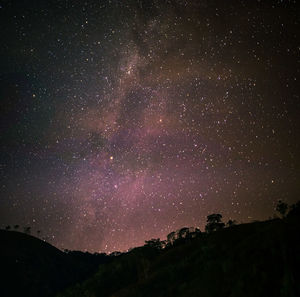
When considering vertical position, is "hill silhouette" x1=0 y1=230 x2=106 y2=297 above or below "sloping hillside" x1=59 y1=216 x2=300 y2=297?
above

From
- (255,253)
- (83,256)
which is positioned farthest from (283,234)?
(83,256)

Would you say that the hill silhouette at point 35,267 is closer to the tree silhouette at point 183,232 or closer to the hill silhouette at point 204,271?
the hill silhouette at point 204,271

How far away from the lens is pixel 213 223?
118062 millimetres

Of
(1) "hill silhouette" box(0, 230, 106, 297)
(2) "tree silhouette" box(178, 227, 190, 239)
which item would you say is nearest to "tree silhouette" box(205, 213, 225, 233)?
(2) "tree silhouette" box(178, 227, 190, 239)

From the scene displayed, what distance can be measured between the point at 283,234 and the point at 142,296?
32.8 metres

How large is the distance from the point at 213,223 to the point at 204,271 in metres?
67.7

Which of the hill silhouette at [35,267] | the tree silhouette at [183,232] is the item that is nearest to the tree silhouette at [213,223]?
the tree silhouette at [183,232]

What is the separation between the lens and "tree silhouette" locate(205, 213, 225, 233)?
116556mm

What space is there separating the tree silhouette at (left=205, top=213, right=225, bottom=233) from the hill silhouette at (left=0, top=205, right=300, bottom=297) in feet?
40.2

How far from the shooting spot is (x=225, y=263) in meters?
47.6

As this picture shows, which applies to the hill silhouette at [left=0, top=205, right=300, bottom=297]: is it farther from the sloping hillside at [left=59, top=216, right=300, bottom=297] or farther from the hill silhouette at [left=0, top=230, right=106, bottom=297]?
the hill silhouette at [left=0, top=230, right=106, bottom=297]

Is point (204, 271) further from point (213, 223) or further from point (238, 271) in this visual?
point (213, 223)

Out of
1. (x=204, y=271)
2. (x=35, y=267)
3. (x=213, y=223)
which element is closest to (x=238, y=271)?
(x=204, y=271)

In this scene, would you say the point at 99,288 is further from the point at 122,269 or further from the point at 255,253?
the point at 255,253
